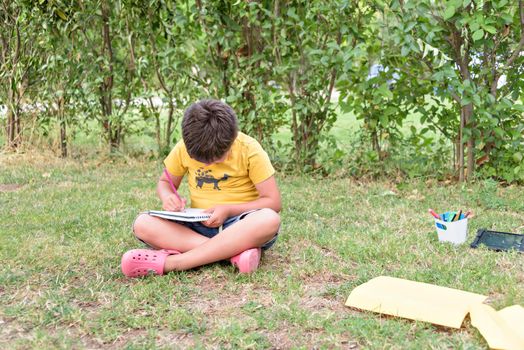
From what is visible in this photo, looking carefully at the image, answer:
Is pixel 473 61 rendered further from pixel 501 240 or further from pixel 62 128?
pixel 62 128

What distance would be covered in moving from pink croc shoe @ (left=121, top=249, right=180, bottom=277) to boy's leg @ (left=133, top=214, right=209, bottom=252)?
0.13 metres

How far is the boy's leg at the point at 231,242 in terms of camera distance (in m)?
2.86

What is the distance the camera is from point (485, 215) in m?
3.87

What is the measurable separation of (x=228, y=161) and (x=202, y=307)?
0.78 m

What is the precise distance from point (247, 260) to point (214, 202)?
15.3 inches

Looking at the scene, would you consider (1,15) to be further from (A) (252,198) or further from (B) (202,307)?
(B) (202,307)

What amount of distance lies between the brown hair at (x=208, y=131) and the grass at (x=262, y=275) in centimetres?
56

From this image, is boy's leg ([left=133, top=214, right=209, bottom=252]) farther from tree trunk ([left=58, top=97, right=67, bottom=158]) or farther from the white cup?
tree trunk ([left=58, top=97, right=67, bottom=158])

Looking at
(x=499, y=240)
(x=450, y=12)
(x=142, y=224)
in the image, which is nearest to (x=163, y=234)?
(x=142, y=224)

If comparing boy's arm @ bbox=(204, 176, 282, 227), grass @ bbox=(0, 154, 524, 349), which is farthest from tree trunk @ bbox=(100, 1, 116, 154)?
boy's arm @ bbox=(204, 176, 282, 227)

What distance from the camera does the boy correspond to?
2768 mm

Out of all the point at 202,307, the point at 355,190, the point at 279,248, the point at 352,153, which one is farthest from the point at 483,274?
the point at 352,153

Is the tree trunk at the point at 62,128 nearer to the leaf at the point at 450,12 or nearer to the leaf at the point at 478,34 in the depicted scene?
the leaf at the point at 450,12

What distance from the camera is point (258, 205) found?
2988 mm
